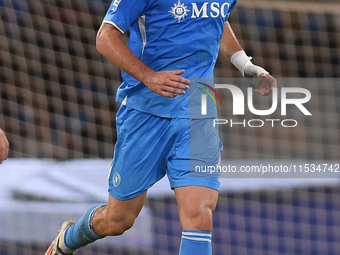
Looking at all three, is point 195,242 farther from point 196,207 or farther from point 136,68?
point 136,68

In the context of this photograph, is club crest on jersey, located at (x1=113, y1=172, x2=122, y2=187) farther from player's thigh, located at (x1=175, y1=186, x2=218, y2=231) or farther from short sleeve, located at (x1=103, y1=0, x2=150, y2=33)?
short sleeve, located at (x1=103, y1=0, x2=150, y2=33)

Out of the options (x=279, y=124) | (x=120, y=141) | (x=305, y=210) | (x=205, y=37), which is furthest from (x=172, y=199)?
(x=205, y=37)

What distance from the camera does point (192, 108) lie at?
8.01 feet

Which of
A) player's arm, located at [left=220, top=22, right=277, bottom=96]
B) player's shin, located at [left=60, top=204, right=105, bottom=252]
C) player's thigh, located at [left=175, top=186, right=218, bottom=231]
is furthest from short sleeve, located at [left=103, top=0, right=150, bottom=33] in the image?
player's shin, located at [left=60, top=204, right=105, bottom=252]

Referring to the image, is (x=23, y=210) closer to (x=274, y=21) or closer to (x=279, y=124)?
(x=279, y=124)

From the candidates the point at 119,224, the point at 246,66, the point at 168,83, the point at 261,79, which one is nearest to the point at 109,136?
the point at 119,224

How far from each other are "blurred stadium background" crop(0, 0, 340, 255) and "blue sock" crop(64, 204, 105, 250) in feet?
2.88

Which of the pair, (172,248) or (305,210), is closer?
(172,248)

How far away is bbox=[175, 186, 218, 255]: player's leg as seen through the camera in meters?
2.26

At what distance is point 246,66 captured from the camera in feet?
8.74

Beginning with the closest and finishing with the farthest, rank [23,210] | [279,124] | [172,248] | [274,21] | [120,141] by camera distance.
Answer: [120,141] < [172,248] < [23,210] < [279,124] < [274,21]

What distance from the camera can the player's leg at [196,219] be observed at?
7.40 feet

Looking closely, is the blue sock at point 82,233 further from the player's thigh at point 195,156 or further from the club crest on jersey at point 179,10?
the club crest on jersey at point 179,10

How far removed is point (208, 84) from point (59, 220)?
85.3 inches
